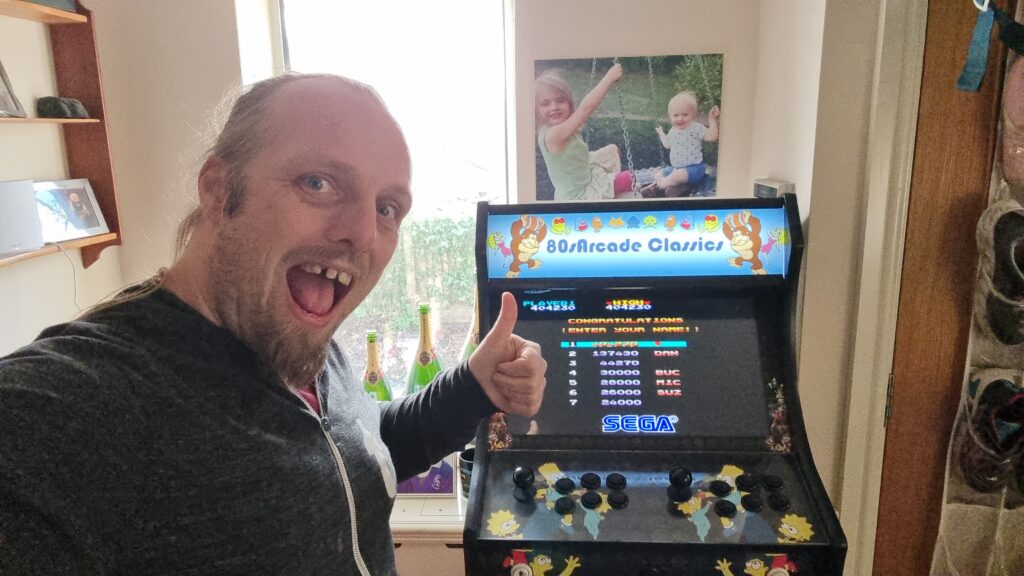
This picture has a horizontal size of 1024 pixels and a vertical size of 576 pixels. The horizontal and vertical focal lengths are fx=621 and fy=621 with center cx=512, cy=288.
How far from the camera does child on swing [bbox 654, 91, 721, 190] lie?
1.72 meters

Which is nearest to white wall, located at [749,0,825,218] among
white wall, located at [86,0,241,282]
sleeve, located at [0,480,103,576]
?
sleeve, located at [0,480,103,576]

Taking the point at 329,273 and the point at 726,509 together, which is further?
the point at 726,509

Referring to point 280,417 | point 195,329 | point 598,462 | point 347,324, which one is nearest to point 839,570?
point 598,462

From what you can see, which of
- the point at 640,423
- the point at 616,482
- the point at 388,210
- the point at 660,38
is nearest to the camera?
the point at 388,210

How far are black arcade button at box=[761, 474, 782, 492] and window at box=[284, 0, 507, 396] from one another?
46.7 inches

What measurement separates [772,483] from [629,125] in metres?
1.05

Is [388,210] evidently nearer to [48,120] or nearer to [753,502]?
[753,502]

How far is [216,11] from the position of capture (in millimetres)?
1747

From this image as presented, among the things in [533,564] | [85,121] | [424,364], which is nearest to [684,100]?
[424,364]

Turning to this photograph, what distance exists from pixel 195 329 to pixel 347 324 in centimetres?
133

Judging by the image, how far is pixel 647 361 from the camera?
1.22 metres

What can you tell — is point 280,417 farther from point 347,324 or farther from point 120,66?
point 120,66

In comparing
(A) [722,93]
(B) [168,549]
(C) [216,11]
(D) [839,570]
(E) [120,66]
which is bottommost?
(D) [839,570]

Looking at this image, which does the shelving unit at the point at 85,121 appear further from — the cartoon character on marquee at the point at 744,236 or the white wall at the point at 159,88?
the cartoon character on marquee at the point at 744,236
